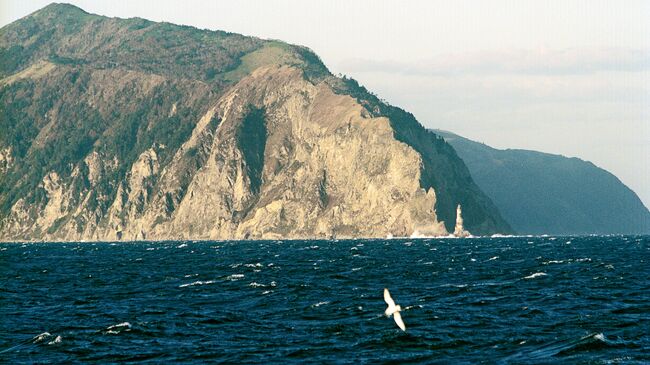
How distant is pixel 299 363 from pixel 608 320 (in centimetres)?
2071

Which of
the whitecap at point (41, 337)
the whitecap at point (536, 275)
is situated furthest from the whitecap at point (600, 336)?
the whitecap at point (536, 275)

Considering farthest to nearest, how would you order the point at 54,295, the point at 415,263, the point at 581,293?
the point at 415,263, the point at 54,295, the point at 581,293

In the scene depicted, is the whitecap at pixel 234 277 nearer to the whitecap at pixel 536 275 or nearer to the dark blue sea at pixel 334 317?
the dark blue sea at pixel 334 317

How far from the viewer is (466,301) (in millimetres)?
68000

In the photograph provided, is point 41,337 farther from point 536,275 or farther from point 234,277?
point 536,275

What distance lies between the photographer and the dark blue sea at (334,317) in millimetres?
47969

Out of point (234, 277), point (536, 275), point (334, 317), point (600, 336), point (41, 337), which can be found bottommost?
point (234, 277)

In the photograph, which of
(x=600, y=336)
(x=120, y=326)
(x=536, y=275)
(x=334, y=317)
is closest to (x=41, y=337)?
(x=120, y=326)

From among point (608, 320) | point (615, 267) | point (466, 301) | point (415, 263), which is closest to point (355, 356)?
point (608, 320)

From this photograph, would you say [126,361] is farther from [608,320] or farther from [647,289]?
[647,289]

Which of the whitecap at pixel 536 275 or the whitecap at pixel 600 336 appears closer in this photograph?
the whitecap at pixel 600 336

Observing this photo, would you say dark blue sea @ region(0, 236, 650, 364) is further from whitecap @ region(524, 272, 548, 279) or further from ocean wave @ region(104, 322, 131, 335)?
whitecap @ region(524, 272, 548, 279)

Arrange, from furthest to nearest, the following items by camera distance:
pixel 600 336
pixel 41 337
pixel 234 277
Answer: pixel 234 277
pixel 41 337
pixel 600 336

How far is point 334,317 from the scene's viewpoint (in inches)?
2377
